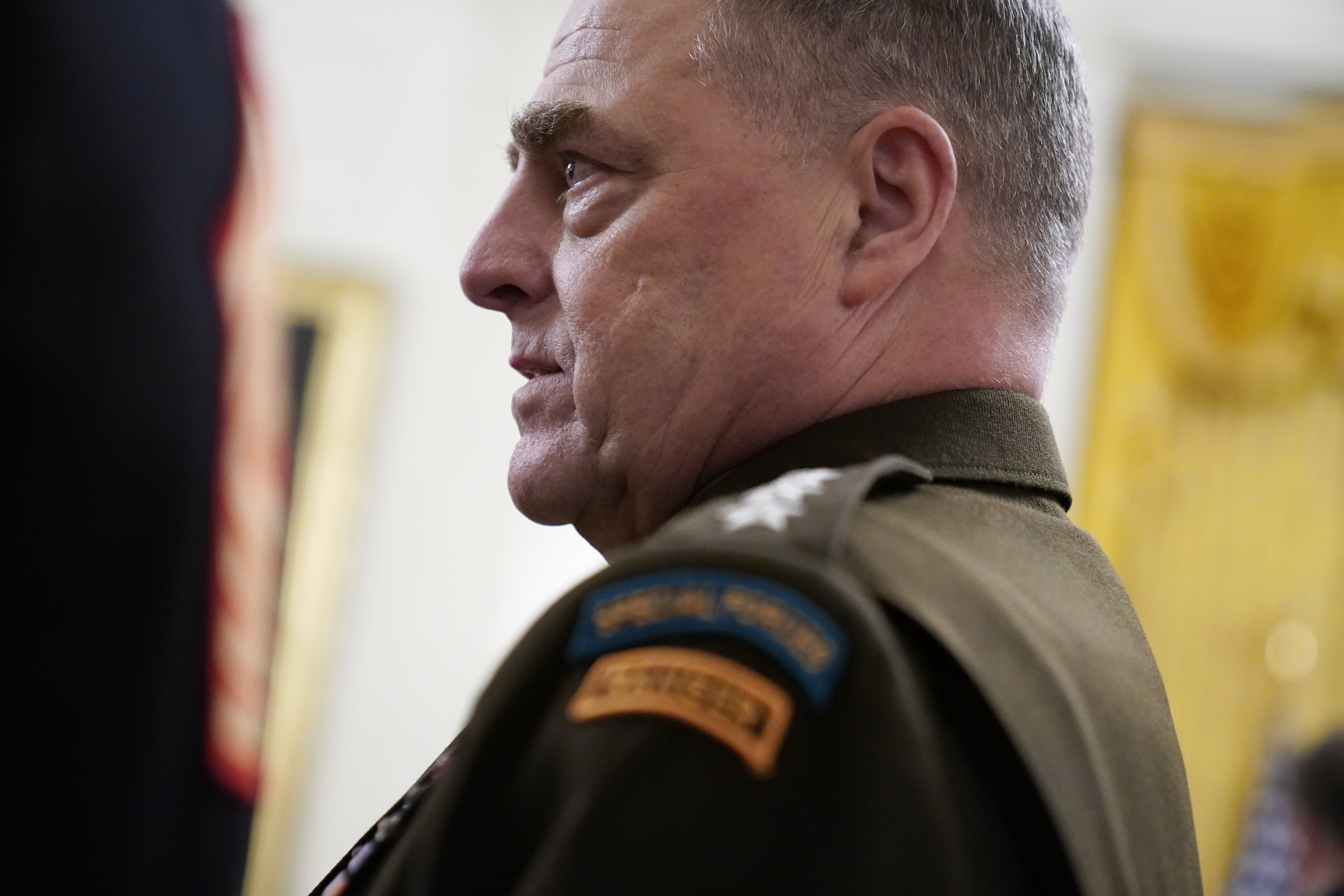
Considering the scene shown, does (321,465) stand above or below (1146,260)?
below

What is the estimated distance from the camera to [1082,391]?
175 inches

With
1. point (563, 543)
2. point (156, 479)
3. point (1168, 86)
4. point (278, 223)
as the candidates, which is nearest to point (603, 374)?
point (278, 223)

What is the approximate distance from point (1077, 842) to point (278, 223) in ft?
1.84

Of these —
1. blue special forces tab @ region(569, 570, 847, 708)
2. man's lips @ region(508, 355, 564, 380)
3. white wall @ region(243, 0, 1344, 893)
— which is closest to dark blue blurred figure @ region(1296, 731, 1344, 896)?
white wall @ region(243, 0, 1344, 893)

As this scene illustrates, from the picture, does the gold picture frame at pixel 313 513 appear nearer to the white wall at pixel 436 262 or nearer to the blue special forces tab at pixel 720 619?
the white wall at pixel 436 262

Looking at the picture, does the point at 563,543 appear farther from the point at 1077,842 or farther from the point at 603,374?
the point at 1077,842

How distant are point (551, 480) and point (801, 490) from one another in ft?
1.37

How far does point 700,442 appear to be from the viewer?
3.45 ft

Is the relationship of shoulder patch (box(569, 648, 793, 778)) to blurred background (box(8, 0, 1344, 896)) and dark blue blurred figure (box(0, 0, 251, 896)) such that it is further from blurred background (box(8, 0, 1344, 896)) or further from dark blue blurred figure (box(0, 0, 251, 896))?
blurred background (box(8, 0, 1344, 896))

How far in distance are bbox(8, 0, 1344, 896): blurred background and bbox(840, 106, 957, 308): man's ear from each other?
10.8 feet

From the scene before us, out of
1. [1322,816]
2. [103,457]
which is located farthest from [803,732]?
[1322,816]

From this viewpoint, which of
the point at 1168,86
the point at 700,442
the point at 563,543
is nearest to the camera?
the point at 700,442

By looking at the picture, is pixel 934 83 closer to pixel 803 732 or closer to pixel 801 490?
pixel 801 490

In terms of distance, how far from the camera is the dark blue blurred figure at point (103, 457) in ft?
2.00
